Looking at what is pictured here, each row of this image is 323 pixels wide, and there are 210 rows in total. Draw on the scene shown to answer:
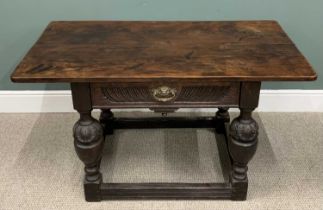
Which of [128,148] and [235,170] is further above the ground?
[235,170]

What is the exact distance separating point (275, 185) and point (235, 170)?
8.4 inches

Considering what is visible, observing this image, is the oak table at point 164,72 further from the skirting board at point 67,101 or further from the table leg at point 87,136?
the skirting board at point 67,101

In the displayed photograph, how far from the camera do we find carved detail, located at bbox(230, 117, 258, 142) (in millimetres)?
1247

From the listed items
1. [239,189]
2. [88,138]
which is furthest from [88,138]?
[239,189]

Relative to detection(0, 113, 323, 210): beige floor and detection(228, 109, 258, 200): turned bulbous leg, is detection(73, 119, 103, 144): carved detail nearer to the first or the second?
detection(0, 113, 323, 210): beige floor

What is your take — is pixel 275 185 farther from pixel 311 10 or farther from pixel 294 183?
pixel 311 10

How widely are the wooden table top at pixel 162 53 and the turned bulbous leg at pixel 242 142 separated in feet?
0.56

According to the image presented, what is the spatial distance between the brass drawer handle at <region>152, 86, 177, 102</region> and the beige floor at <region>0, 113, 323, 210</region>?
41 centimetres

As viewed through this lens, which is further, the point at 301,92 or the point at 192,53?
the point at 301,92

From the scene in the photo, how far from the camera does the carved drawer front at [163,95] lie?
1.17 m

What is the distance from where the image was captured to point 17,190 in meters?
1.45

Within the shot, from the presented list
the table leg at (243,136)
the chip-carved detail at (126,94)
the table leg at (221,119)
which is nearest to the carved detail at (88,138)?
the chip-carved detail at (126,94)

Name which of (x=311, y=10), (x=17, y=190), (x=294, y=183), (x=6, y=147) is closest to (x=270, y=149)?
(x=294, y=183)

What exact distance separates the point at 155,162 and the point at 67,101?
0.58 metres
